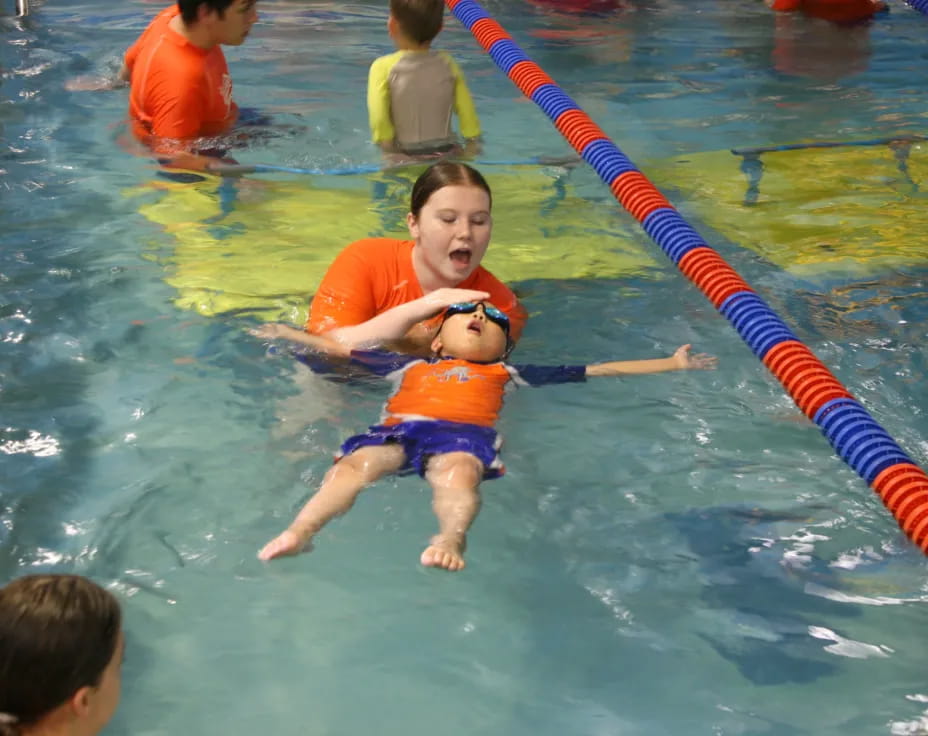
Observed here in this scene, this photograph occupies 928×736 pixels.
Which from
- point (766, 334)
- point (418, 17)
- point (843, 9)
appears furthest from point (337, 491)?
point (843, 9)

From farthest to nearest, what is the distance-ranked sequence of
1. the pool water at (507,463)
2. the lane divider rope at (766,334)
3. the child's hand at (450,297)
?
the child's hand at (450,297) < the lane divider rope at (766,334) < the pool water at (507,463)

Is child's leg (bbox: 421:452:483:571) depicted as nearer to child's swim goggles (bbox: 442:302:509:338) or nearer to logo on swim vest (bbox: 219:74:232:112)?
child's swim goggles (bbox: 442:302:509:338)

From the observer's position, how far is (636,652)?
10.2ft

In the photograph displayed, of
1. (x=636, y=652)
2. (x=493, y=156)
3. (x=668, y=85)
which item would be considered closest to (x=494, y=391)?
(x=636, y=652)

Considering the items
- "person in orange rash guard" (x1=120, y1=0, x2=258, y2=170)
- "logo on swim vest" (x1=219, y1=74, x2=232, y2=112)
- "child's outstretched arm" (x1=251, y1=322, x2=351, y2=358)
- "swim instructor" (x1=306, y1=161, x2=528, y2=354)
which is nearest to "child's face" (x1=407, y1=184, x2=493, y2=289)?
"swim instructor" (x1=306, y1=161, x2=528, y2=354)

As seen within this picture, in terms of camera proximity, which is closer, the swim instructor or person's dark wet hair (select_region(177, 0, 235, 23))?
the swim instructor

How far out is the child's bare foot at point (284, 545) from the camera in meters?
3.19

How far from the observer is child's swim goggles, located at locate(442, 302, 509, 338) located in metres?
4.12

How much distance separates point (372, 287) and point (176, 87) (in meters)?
2.54

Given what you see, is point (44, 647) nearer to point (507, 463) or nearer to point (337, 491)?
point (337, 491)

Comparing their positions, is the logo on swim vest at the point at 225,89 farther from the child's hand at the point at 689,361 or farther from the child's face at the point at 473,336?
the child's hand at the point at 689,361

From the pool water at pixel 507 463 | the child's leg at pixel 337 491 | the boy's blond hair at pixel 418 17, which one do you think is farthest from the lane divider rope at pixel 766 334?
the child's leg at pixel 337 491

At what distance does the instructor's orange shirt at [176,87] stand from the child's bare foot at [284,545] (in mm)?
3824

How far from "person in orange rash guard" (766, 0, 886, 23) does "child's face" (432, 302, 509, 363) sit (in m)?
7.75
